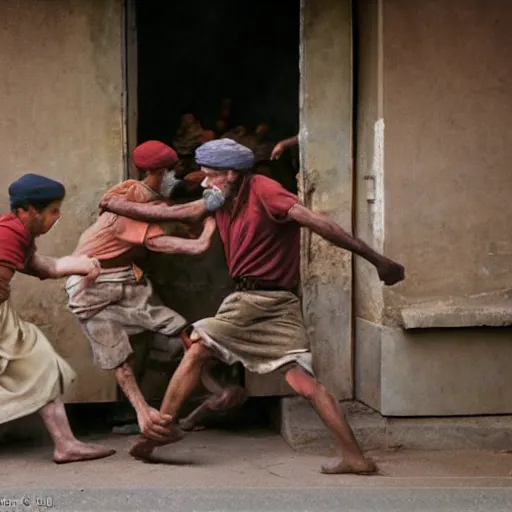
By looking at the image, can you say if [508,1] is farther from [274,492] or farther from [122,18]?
[274,492]

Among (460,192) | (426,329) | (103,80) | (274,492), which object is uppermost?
(103,80)

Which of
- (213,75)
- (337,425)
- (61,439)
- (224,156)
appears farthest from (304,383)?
(213,75)

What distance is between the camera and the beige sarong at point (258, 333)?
727 centimetres

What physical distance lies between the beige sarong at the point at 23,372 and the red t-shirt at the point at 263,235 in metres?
1.18

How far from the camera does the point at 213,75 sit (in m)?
9.67

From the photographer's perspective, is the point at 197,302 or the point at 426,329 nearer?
the point at 426,329

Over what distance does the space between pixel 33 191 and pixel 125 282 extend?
0.90 m

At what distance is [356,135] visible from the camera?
8234 mm

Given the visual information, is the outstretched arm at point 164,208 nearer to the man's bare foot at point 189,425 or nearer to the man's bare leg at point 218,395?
the man's bare leg at point 218,395

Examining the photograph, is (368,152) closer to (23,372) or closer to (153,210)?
(153,210)

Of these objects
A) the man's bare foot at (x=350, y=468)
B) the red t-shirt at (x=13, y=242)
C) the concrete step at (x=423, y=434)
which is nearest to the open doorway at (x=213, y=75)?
the concrete step at (x=423, y=434)

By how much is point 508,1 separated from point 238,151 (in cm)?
192

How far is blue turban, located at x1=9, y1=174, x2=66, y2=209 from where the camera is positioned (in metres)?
7.37

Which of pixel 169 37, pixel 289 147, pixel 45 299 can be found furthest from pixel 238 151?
pixel 169 37
